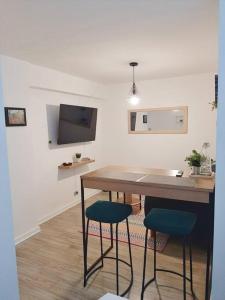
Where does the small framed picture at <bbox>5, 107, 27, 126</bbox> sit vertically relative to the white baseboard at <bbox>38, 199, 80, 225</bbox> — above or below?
above

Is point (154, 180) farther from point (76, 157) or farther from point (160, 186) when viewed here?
point (76, 157)

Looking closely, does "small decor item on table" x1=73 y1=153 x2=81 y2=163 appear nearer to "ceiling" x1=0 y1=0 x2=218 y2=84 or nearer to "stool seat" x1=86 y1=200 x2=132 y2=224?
"ceiling" x1=0 y1=0 x2=218 y2=84

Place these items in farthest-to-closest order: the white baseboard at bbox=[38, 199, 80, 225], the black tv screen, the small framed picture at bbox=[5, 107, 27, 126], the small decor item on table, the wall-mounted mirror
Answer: the wall-mounted mirror, the small decor item on table, the black tv screen, the white baseboard at bbox=[38, 199, 80, 225], the small framed picture at bbox=[5, 107, 27, 126]

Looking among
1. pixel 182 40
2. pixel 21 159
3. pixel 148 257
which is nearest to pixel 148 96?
pixel 182 40

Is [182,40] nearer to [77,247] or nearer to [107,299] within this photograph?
[107,299]

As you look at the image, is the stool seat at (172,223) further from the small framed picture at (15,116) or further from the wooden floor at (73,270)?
the small framed picture at (15,116)

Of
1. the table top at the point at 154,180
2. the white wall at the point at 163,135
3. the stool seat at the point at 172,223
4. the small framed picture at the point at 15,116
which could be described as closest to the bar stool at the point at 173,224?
the stool seat at the point at 172,223

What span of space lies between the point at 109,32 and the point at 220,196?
72.1 inches

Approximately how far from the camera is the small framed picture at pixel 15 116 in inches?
115

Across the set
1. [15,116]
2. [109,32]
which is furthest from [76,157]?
[109,32]

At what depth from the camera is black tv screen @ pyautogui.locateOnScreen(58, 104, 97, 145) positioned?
3910 millimetres

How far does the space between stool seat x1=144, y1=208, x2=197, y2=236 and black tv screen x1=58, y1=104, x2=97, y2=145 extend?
2.44 m

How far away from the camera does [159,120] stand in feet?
16.1

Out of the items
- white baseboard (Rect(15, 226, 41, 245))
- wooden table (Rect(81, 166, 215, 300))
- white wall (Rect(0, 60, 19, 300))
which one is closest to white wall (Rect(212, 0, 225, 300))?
wooden table (Rect(81, 166, 215, 300))
